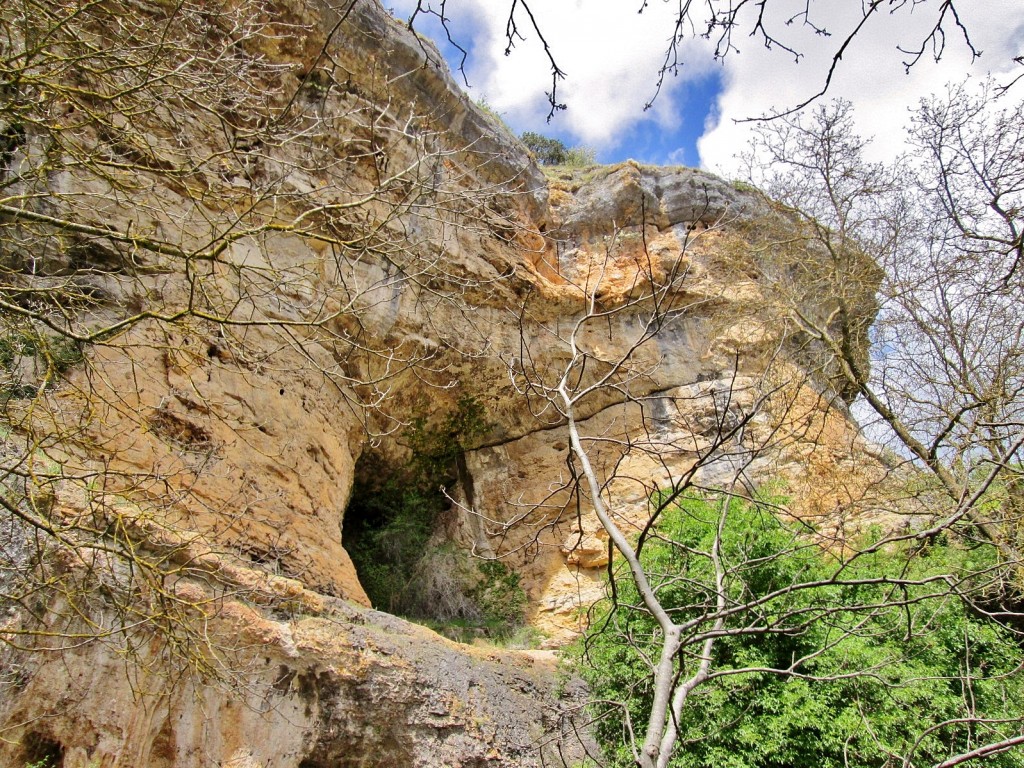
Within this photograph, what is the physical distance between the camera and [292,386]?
8055 mm

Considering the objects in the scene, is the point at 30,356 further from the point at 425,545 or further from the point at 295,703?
the point at 425,545

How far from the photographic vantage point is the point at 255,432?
23.8ft

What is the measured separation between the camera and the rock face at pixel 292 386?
351 cm

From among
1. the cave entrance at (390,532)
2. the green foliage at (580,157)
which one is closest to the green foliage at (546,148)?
the green foliage at (580,157)

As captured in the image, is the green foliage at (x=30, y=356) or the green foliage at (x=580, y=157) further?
the green foliage at (x=580, y=157)

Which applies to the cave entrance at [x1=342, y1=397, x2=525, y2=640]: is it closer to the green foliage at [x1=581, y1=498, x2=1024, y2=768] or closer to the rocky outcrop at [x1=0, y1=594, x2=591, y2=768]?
the rocky outcrop at [x1=0, y1=594, x2=591, y2=768]

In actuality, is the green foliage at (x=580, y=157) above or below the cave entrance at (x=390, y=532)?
above

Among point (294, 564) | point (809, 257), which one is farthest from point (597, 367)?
point (294, 564)

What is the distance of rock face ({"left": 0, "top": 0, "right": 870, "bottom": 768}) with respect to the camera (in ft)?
11.5

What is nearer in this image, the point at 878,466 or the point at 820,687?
the point at 820,687

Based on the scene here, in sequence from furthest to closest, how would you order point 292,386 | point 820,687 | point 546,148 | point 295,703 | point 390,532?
point 546,148
point 390,532
point 292,386
point 820,687
point 295,703

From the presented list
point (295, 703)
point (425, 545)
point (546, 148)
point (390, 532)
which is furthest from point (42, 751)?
point (546, 148)

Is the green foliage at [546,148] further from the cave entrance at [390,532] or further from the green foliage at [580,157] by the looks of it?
the cave entrance at [390,532]

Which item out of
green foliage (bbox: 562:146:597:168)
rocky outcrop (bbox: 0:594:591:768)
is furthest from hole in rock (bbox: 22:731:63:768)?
green foliage (bbox: 562:146:597:168)
